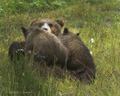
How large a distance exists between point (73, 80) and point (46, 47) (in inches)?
23.5

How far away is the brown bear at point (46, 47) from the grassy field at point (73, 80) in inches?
10.5

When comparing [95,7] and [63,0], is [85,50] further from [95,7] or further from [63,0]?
[63,0]

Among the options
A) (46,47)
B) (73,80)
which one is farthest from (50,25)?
(73,80)

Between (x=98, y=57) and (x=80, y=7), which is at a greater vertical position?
(x=80, y=7)

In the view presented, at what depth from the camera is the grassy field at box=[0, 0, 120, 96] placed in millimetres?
3072

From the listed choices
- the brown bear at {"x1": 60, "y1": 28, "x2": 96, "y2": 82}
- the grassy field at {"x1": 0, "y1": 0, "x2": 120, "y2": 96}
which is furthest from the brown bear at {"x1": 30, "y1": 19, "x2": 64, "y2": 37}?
the brown bear at {"x1": 60, "y1": 28, "x2": 96, "y2": 82}

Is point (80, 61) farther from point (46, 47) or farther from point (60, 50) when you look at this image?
point (46, 47)

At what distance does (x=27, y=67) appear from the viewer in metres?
3.22

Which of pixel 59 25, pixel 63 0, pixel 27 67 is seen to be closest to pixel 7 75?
pixel 27 67

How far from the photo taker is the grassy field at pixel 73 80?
3.07 meters

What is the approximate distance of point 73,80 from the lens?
12.4 ft

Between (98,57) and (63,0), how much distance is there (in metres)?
6.39

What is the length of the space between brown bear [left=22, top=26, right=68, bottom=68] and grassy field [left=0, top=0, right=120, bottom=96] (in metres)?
0.27

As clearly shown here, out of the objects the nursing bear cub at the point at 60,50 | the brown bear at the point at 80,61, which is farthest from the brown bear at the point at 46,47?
the brown bear at the point at 80,61
